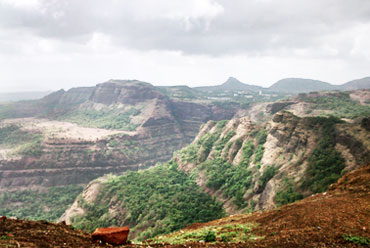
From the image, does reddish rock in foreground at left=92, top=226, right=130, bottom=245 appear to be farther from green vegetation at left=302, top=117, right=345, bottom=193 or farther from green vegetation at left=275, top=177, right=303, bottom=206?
green vegetation at left=302, top=117, right=345, bottom=193

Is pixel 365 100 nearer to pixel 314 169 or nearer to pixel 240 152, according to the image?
pixel 240 152

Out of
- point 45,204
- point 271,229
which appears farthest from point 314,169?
point 45,204

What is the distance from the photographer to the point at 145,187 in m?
58.7

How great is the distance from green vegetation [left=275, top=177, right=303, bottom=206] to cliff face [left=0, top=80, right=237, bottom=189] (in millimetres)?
96454

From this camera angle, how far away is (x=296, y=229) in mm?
12836

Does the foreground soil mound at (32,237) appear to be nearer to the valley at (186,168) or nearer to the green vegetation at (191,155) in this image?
the valley at (186,168)

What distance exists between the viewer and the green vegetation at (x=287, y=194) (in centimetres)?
2868

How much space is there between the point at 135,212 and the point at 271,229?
133 feet

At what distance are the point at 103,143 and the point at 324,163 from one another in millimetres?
113172

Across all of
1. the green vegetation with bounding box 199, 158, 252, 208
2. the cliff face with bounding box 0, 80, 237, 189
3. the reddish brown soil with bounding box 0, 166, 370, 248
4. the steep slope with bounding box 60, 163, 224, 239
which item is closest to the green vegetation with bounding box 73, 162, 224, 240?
the steep slope with bounding box 60, 163, 224, 239

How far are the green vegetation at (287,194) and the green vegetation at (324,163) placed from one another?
159cm

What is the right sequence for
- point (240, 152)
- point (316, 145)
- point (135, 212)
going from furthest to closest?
point (240, 152), point (135, 212), point (316, 145)

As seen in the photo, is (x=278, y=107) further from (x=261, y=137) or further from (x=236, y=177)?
(x=236, y=177)

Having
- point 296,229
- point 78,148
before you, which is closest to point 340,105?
point 296,229
